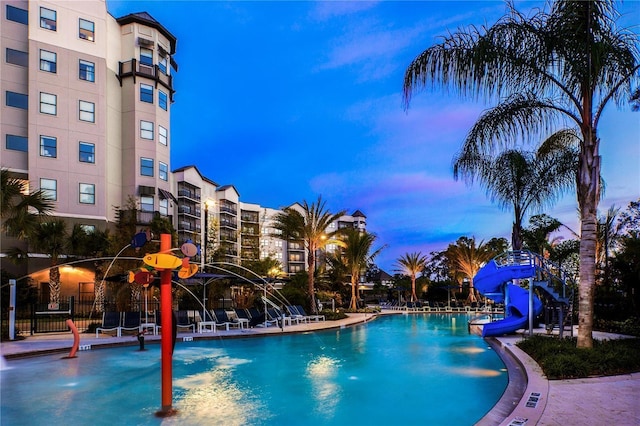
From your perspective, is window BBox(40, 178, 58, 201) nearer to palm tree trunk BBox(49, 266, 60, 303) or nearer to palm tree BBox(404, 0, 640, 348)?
palm tree trunk BBox(49, 266, 60, 303)

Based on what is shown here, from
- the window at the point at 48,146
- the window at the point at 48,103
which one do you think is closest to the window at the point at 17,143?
the window at the point at 48,146

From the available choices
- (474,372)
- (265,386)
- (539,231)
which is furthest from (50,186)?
(539,231)

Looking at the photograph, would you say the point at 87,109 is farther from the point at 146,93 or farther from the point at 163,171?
the point at 163,171

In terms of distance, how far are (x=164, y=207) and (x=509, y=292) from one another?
27.3 meters

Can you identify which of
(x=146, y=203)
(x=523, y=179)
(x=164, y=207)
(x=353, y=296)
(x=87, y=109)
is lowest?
(x=353, y=296)

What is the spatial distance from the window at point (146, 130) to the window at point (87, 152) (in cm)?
386

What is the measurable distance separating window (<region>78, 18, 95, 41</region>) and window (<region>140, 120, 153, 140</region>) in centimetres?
683

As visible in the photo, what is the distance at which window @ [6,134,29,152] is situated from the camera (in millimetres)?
28516

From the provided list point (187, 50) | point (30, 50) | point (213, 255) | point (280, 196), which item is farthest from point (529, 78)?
point (280, 196)

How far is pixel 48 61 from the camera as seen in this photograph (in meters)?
29.8

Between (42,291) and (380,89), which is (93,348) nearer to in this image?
(380,89)

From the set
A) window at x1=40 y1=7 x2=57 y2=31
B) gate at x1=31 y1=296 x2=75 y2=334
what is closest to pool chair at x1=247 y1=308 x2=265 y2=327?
gate at x1=31 y1=296 x2=75 y2=334

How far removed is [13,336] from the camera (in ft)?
51.4

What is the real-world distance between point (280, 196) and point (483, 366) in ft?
346
